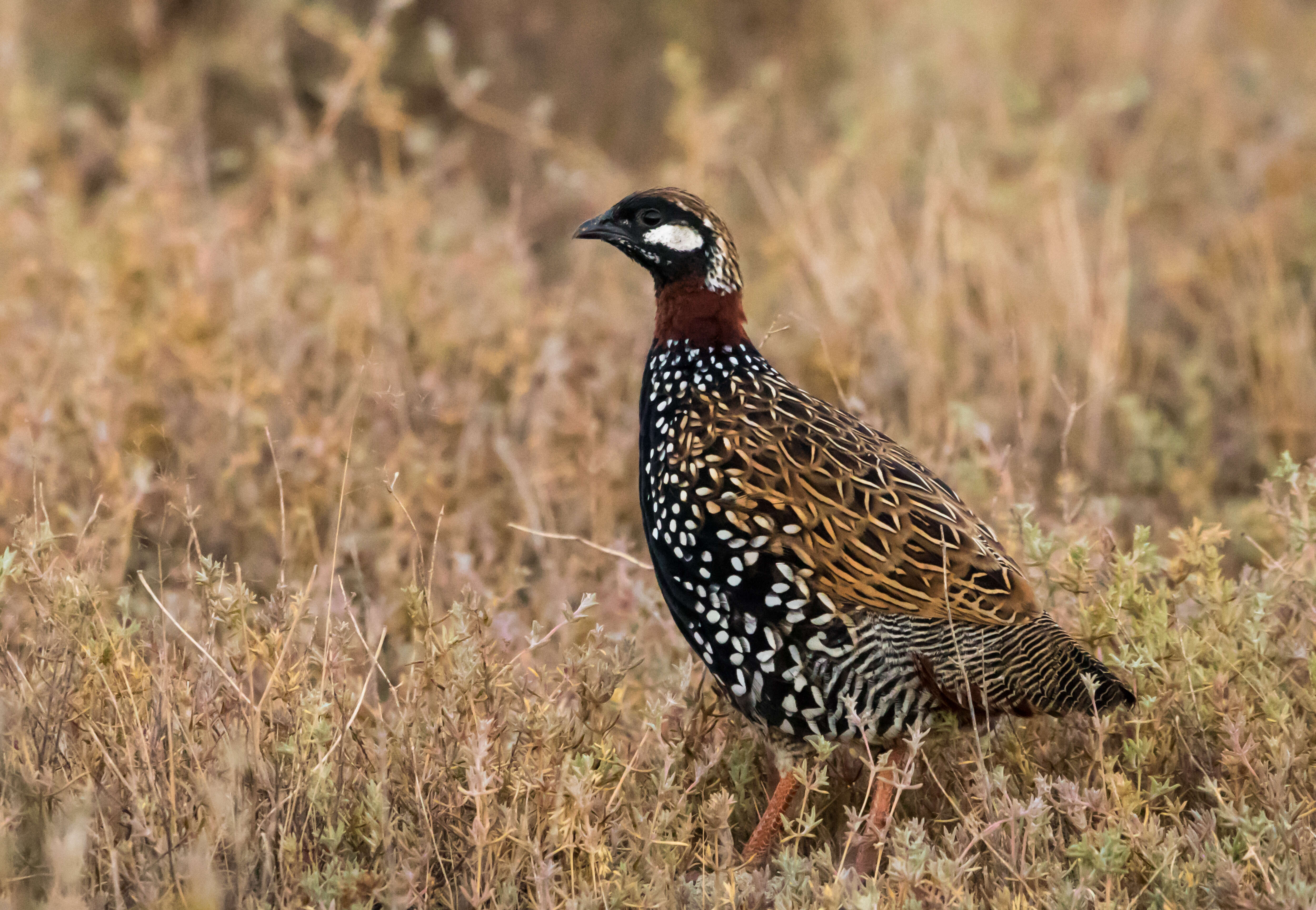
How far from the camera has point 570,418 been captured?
4.98 metres

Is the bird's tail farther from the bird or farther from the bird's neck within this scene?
the bird's neck

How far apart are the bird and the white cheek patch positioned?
1.45ft

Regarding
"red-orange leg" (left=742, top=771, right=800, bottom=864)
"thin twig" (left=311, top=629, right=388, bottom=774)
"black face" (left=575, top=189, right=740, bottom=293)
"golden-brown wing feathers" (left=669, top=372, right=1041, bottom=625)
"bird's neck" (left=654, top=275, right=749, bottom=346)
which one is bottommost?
"red-orange leg" (left=742, top=771, right=800, bottom=864)

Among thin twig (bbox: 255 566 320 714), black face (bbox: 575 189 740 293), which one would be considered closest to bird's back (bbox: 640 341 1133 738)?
black face (bbox: 575 189 740 293)

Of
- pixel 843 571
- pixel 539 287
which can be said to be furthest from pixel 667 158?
pixel 843 571

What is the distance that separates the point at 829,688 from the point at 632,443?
208cm

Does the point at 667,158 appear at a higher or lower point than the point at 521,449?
higher

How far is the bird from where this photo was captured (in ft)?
9.98

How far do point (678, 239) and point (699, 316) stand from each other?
0.21 metres

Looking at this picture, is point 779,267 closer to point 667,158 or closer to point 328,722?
point 667,158

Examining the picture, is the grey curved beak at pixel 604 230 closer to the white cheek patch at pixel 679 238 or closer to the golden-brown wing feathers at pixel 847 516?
the white cheek patch at pixel 679 238

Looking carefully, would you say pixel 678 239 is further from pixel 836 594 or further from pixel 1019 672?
pixel 1019 672

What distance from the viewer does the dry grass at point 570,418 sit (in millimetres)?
2816

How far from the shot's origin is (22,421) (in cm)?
445
